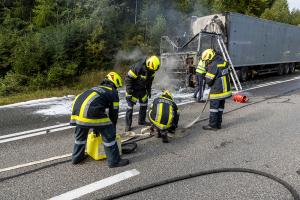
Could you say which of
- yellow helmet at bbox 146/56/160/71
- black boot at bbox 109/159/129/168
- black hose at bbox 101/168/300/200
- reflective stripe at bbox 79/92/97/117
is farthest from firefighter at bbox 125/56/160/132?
black hose at bbox 101/168/300/200

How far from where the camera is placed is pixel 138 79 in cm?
621

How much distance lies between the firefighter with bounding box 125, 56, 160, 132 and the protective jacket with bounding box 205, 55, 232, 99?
116 centimetres

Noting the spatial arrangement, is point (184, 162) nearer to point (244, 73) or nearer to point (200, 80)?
point (200, 80)

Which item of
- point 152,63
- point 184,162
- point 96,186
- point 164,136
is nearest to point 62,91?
point 152,63

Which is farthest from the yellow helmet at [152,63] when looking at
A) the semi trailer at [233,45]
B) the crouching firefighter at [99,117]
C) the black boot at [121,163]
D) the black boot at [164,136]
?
the semi trailer at [233,45]

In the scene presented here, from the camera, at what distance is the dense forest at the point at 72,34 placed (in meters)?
12.1

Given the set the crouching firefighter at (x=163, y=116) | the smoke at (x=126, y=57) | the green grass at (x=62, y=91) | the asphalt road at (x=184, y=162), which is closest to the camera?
the asphalt road at (x=184, y=162)

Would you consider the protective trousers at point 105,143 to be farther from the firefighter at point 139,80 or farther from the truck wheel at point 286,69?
the truck wheel at point 286,69

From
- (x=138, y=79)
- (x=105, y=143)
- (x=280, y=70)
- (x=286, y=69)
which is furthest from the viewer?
(x=286, y=69)

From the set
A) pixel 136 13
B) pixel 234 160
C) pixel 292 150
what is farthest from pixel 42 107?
pixel 136 13

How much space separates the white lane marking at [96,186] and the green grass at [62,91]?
21.8ft

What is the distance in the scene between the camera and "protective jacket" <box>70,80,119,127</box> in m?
4.12

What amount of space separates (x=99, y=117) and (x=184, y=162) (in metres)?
1.46

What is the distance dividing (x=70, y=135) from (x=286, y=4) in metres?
36.4
